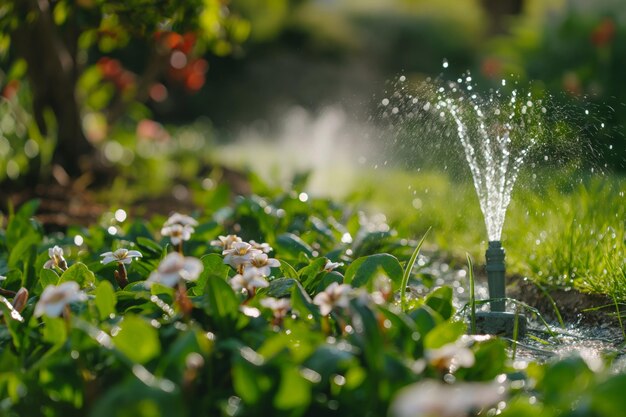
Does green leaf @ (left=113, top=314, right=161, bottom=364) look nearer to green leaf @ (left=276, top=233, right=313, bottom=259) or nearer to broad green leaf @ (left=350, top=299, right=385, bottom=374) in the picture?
broad green leaf @ (left=350, top=299, right=385, bottom=374)

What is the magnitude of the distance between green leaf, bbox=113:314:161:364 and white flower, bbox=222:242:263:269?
0.56 meters

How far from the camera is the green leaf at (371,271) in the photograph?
87.5 inches

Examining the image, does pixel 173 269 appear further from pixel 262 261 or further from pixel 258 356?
pixel 262 261

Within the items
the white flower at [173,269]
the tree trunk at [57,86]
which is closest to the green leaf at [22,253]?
the white flower at [173,269]

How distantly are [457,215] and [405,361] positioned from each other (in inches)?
111

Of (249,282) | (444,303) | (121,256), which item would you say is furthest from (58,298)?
(444,303)

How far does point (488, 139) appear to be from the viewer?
3131 mm

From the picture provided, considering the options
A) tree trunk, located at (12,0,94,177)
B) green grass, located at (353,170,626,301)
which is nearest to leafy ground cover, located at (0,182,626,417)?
green grass, located at (353,170,626,301)

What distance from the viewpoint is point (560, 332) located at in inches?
109

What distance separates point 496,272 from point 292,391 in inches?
48.5

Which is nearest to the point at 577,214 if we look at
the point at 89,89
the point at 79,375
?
the point at 79,375

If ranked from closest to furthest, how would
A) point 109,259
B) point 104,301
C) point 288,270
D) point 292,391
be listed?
point 292,391 → point 104,301 → point 109,259 → point 288,270

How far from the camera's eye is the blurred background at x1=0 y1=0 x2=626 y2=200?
4.99 m

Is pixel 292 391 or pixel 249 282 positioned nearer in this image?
pixel 292 391
